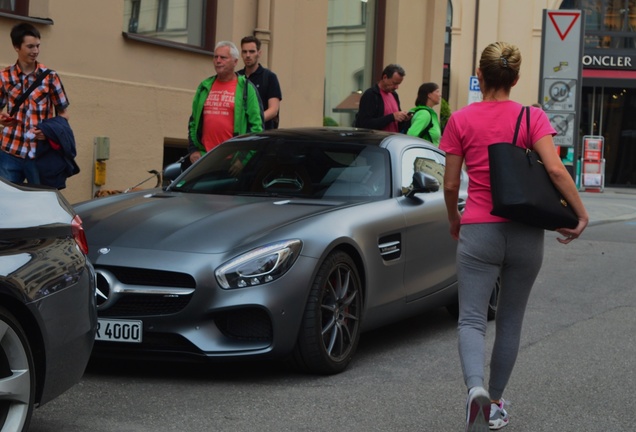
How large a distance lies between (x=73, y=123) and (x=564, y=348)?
6.71 meters

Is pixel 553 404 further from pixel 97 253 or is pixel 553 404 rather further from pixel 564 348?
pixel 97 253

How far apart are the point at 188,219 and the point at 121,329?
856 millimetres

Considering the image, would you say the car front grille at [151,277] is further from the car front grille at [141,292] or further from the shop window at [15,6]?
the shop window at [15,6]

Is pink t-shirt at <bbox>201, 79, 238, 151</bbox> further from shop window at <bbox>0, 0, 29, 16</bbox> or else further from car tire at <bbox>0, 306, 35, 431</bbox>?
car tire at <bbox>0, 306, 35, 431</bbox>

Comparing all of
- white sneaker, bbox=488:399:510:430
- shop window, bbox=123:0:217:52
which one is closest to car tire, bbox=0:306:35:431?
white sneaker, bbox=488:399:510:430

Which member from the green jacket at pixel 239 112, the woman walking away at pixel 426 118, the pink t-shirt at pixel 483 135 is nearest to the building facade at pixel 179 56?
the green jacket at pixel 239 112

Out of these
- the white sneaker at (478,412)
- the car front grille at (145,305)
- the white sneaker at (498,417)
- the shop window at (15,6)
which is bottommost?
the white sneaker at (498,417)

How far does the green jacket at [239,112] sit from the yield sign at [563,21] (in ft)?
37.9

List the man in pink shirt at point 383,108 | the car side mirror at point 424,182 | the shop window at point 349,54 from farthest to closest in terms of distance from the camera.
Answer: the shop window at point 349,54 < the man in pink shirt at point 383,108 < the car side mirror at point 424,182

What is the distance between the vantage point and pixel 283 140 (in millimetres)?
8070

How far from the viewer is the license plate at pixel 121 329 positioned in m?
6.14

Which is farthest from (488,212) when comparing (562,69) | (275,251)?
(562,69)

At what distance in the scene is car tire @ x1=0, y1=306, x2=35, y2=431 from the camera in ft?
14.6

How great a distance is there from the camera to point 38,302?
4.56 meters
